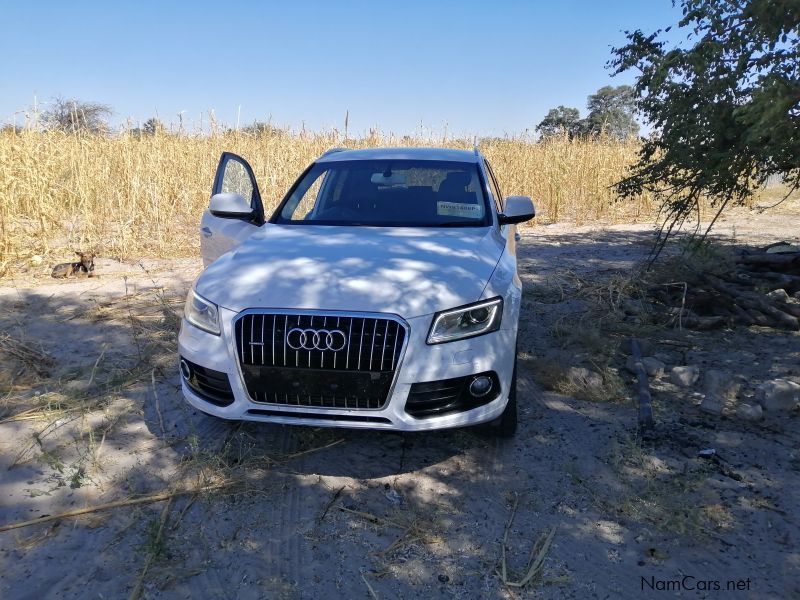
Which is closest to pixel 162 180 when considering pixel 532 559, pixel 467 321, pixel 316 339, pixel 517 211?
pixel 517 211

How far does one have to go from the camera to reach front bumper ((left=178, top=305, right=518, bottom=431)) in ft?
9.95

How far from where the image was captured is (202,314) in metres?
3.38

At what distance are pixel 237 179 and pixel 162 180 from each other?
6.71 meters

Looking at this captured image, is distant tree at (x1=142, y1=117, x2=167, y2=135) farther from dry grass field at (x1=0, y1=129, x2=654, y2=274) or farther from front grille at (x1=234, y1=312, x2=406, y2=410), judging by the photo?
front grille at (x1=234, y1=312, x2=406, y2=410)

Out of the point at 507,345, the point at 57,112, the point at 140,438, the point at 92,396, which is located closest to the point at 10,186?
the point at 57,112

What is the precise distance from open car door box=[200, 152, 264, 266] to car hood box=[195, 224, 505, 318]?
0.34 meters

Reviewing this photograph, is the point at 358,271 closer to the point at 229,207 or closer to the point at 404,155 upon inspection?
the point at 229,207

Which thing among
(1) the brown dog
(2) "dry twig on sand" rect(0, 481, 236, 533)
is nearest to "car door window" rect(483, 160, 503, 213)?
(2) "dry twig on sand" rect(0, 481, 236, 533)

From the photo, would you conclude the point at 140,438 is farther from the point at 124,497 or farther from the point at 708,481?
the point at 708,481

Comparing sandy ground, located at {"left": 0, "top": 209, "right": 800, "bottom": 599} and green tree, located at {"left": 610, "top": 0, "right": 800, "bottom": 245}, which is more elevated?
green tree, located at {"left": 610, "top": 0, "right": 800, "bottom": 245}

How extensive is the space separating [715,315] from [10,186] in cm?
900

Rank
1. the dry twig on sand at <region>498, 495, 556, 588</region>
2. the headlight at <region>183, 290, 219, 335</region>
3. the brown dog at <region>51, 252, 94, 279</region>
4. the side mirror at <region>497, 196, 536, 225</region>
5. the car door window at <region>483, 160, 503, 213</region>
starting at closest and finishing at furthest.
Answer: the dry twig on sand at <region>498, 495, 556, 588</region>
the headlight at <region>183, 290, 219, 335</region>
the side mirror at <region>497, 196, 536, 225</region>
the car door window at <region>483, 160, 503, 213</region>
the brown dog at <region>51, 252, 94, 279</region>

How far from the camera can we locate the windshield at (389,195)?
4.49 m

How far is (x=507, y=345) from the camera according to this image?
3262mm
